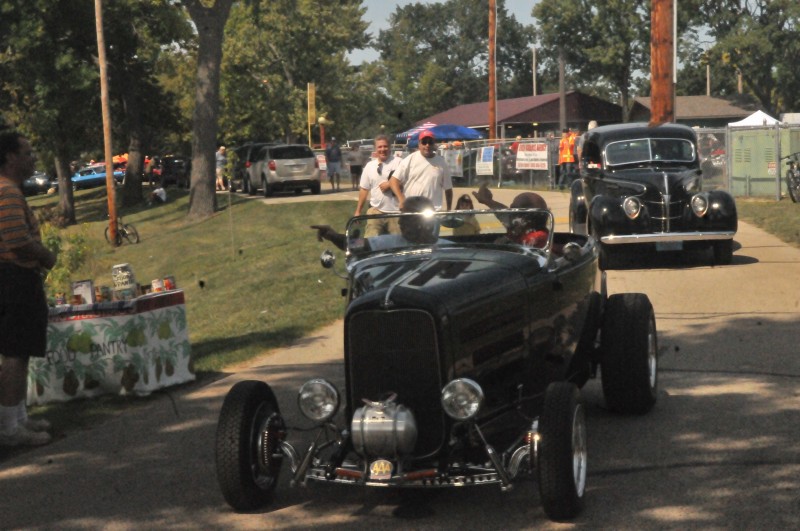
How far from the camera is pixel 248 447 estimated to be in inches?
245

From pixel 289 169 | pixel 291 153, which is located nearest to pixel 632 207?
pixel 289 169

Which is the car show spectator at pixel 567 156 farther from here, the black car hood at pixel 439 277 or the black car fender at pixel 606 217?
the black car hood at pixel 439 277

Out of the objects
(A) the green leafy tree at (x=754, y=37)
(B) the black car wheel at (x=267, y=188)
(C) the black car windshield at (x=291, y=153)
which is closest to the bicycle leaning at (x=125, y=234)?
(B) the black car wheel at (x=267, y=188)

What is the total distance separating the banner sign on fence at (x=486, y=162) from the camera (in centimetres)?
3953

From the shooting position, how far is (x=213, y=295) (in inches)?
739

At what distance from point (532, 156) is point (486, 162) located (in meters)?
3.37

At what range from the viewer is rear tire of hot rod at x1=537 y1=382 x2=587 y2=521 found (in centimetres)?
578

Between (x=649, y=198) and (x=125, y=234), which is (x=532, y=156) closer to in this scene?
(x=125, y=234)

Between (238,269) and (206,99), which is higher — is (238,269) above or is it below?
below

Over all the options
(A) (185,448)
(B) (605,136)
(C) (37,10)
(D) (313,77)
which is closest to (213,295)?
(B) (605,136)

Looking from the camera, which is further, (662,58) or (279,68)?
(279,68)

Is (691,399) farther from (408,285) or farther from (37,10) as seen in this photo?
(37,10)

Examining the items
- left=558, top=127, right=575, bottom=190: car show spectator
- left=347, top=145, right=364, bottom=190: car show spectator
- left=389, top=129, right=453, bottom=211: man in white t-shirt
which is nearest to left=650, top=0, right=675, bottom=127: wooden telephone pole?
left=389, top=129, right=453, bottom=211: man in white t-shirt

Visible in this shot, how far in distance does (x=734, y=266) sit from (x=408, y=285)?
10515 millimetres
